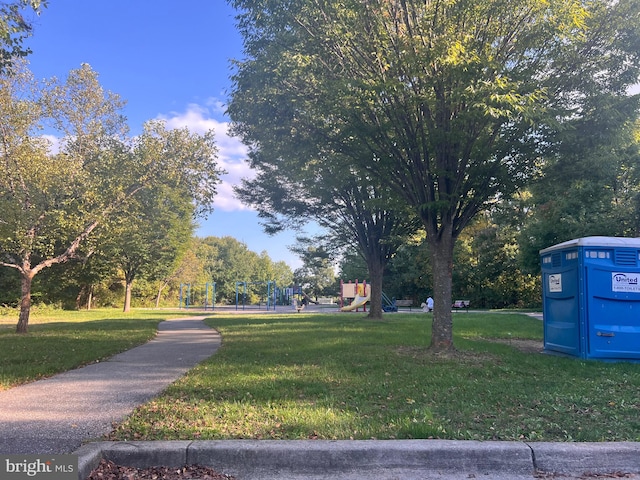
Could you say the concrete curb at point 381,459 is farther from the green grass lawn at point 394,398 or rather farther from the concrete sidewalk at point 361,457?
the green grass lawn at point 394,398

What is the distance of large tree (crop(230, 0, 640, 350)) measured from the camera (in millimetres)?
8000

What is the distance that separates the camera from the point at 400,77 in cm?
898

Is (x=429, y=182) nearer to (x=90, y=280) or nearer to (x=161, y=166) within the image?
(x=161, y=166)

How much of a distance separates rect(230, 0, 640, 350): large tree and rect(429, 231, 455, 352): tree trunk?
2cm

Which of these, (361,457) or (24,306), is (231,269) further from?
(361,457)

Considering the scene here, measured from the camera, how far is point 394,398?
5.99 metres

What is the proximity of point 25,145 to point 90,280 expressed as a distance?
74.9 feet

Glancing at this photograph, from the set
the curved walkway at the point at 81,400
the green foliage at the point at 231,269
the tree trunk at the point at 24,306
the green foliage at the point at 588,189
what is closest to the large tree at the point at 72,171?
the tree trunk at the point at 24,306

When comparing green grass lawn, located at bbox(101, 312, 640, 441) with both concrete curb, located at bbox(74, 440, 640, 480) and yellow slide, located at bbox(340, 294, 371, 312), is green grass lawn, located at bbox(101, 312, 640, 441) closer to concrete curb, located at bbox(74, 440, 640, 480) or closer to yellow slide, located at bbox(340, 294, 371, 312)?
concrete curb, located at bbox(74, 440, 640, 480)

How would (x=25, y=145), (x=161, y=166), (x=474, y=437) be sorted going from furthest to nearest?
(x=161, y=166)
(x=25, y=145)
(x=474, y=437)

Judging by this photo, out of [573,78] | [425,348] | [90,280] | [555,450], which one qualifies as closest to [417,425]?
[555,450]

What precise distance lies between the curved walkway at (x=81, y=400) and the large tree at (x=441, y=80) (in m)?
5.39

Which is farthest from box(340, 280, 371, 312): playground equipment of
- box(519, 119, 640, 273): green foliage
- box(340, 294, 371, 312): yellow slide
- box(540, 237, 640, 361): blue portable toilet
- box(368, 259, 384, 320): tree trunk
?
box(540, 237, 640, 361): blue portable toilet

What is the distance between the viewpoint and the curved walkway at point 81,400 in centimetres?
447
